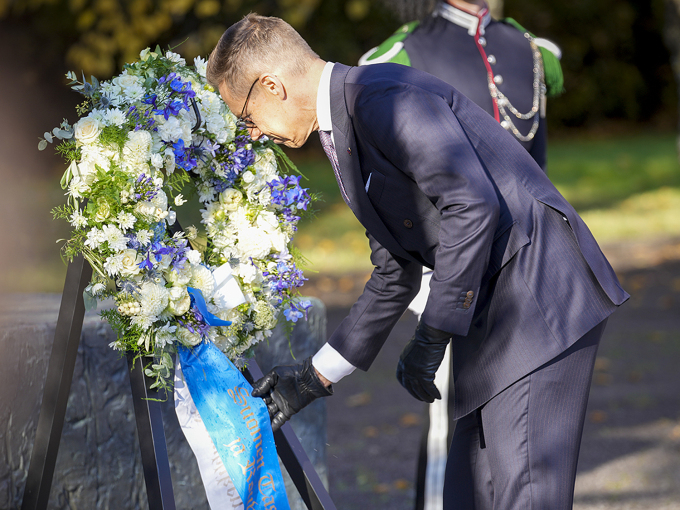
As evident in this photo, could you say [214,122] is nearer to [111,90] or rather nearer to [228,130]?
[228,130]

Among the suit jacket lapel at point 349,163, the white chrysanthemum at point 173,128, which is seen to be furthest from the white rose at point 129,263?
the suit jacket lapel at point 349,163

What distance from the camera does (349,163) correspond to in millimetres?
1903

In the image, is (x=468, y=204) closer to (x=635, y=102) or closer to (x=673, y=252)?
(x=673, y=252)

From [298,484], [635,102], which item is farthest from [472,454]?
[635,102]

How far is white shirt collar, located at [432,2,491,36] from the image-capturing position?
2850 mm

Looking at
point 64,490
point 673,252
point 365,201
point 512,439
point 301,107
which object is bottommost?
point 673,252

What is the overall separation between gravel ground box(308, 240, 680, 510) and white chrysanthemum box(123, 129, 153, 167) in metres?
2.11

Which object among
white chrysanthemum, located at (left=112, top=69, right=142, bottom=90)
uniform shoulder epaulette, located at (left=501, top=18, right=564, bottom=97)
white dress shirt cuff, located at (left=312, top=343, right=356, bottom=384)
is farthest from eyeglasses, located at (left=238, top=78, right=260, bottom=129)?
uniform shoulder epaulette, located at (left=501, top=18, right=564, bottom=97)

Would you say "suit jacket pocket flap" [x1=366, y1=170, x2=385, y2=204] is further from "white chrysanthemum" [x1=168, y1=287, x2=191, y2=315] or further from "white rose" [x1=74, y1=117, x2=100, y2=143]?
"white rose" [x1=74, y1=117, x2=100, y2=143]

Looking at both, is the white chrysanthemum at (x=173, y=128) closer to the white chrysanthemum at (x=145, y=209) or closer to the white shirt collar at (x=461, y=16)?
the white chrysanthemum at (x=145, y=209)

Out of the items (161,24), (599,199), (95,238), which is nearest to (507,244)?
(95,238)

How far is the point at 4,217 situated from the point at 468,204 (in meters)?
9.16

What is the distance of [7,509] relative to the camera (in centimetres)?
258

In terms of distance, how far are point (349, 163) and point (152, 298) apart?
0.66 m
